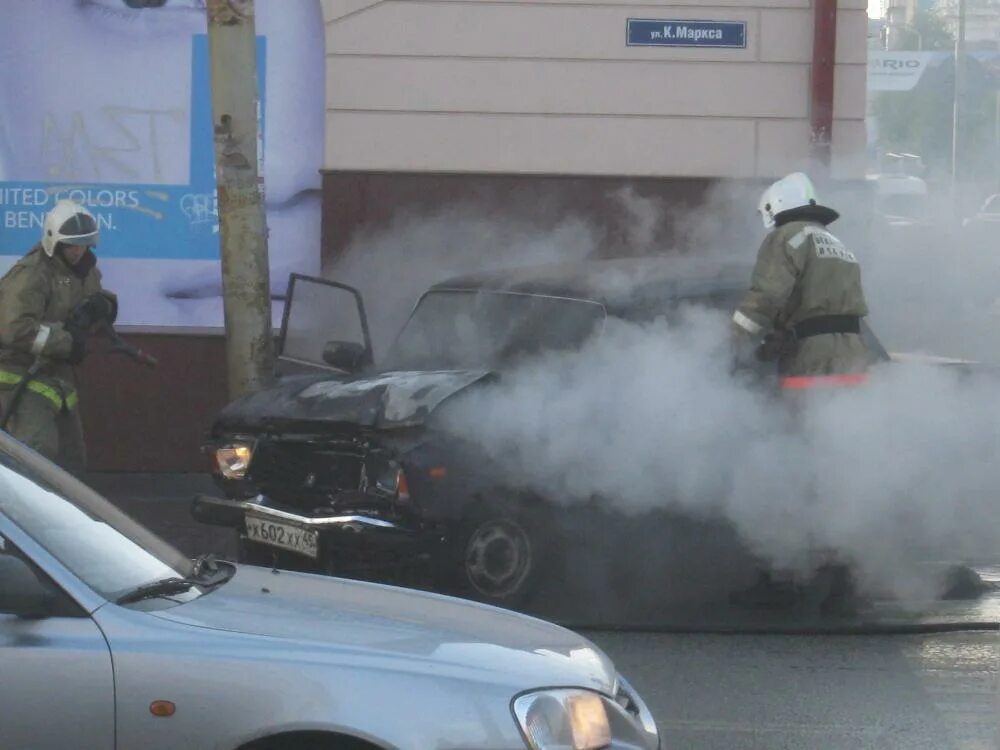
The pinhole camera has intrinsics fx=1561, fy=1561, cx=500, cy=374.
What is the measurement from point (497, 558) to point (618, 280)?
1.47m

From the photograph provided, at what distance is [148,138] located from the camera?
10391 millimetres

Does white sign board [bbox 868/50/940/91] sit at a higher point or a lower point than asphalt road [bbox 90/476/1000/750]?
higher

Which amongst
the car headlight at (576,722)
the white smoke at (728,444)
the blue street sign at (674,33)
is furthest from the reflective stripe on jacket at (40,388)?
the blue street sign at (674,33)

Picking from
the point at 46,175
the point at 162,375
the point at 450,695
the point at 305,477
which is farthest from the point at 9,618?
the point at 46,175

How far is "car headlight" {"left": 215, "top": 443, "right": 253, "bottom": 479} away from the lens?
22.0 ft

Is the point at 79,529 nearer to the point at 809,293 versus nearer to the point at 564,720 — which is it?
the point at 564,720

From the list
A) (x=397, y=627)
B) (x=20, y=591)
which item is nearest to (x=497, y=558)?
(x=397, y=627)

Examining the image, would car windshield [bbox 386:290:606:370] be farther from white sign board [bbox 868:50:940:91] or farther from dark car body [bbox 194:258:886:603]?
white sign board [bbox 868:50:940:91]

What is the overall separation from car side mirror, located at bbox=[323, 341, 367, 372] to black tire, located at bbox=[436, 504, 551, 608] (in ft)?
4.48

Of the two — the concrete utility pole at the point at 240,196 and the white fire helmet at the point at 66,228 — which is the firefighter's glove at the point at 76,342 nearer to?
the white fire helmet at the point at 66,228

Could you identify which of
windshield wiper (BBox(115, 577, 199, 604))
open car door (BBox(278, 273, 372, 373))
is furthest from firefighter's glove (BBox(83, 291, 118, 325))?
windshield wiper (BBox(115, 577, 199, 604))

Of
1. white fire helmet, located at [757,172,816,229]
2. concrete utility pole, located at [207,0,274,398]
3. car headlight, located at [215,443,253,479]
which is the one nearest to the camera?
car headlight, located at [215,443,253,479]

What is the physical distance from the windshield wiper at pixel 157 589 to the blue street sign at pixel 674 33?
7151 millimetres

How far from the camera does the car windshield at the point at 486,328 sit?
696cm
